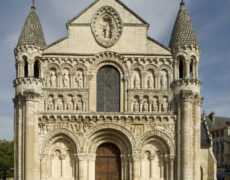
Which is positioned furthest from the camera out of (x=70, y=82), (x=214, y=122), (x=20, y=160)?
(x=214, y=122)

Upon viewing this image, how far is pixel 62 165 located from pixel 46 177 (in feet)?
4.06

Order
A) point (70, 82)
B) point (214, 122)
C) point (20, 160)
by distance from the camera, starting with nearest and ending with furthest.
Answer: point (20, 160), point (70, 82), point (214, 122)

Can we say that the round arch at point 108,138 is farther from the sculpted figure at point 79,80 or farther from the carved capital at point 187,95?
the carved capital at point 187,95

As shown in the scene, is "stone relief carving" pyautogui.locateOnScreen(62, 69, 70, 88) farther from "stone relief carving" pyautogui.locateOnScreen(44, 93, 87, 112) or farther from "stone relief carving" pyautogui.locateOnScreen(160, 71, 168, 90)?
"stone relief carving" pyautogui.locateOnScreen(160, 71, 168, 90)

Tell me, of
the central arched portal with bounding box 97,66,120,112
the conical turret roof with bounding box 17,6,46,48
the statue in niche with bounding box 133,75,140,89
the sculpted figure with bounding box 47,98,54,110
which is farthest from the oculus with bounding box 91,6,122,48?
the sculpted figure with bounding box 47,98,54,110

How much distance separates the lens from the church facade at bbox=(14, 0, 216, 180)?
24.2m

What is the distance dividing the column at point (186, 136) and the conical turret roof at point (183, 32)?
336 centimetres

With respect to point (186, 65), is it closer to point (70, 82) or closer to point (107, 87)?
point (107, 87)

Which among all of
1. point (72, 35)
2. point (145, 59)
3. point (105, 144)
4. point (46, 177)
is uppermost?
point (72, 35)

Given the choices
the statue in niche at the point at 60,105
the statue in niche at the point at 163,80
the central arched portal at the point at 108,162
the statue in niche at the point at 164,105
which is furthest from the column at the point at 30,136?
the statue in niche at the point at 163,80

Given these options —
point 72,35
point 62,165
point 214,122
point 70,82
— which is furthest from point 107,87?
point 214,122

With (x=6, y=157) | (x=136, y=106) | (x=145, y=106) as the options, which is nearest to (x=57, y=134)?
(x=136, y=106)

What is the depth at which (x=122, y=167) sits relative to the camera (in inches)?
984

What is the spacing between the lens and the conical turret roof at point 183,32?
25266mm
